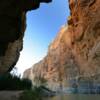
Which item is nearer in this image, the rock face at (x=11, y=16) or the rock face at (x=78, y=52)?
the rock face at (x=11, y=16)

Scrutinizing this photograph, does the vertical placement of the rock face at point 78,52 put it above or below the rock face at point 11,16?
above

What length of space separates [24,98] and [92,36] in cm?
7282

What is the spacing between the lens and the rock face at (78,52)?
77625mm

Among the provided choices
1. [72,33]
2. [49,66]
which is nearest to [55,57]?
[49,66]

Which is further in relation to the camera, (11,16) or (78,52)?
(78,52)

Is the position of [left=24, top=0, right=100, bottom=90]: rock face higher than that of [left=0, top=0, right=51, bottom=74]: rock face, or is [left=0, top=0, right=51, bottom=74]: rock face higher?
[left=24, top=0, right=100, bottom=90]: rock face

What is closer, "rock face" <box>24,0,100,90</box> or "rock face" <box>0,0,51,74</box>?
"rock face" <box>0,0,51,74</box>

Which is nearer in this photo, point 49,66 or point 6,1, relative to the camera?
point 6,1

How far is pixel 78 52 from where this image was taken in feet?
293

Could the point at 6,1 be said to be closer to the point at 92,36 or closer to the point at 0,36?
the point at 0,36

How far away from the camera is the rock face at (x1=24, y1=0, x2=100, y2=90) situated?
7762 cm

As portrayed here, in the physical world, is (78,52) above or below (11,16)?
above

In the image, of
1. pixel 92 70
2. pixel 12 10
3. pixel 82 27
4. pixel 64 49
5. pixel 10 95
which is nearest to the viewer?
pixel 12 10

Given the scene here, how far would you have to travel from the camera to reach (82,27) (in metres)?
89.8
